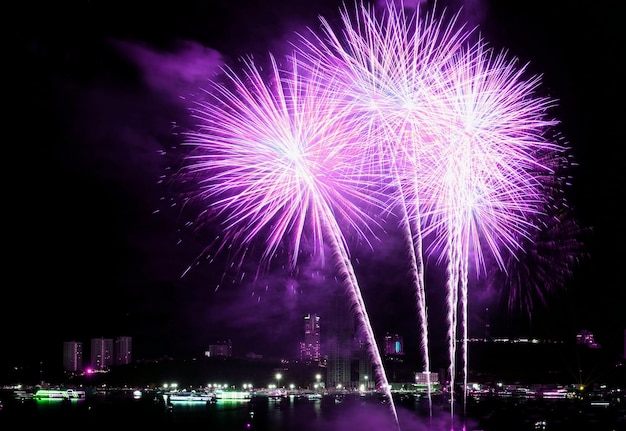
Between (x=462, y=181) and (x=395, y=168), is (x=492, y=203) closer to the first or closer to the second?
(x=462, y=181)

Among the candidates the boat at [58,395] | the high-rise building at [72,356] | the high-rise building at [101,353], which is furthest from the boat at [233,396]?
the high-rise building at [101,353]

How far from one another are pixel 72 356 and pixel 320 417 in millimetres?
70524

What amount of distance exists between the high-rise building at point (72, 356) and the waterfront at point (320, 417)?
43.1 metres

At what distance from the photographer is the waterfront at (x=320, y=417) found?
35.4 metres

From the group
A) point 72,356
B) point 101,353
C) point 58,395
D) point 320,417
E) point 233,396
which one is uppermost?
point 101,353

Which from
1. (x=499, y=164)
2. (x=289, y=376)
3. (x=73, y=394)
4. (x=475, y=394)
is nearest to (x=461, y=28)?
(x=499, y=164)

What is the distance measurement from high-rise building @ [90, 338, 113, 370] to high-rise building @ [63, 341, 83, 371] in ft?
7.23

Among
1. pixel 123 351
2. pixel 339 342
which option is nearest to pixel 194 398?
pixel 339 342

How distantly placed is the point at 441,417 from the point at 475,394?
3027 cm

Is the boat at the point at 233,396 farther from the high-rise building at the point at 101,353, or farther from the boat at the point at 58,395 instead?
the high-rise building at the point at 101,353

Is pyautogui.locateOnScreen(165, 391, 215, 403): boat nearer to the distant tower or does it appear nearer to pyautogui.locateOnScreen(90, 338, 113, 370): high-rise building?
the distant tower

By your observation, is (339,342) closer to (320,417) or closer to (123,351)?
(320,417)

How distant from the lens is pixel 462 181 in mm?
11727

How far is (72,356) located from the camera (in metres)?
102
